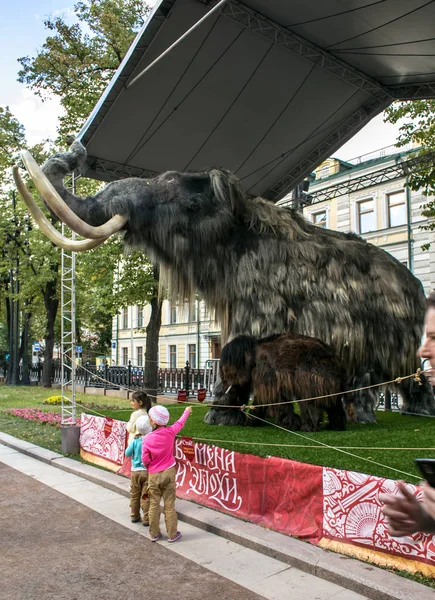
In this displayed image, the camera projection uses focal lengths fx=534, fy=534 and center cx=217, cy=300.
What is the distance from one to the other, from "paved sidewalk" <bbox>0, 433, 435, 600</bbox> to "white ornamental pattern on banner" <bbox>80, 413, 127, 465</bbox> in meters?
0.98

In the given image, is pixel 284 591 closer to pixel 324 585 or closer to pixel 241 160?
pixel 324 585

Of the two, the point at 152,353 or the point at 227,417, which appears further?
the point at 152,353

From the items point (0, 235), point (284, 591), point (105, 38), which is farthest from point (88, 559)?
point (0, 235)

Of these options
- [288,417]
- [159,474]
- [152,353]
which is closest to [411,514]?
[159,474]

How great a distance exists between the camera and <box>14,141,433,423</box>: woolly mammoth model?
745 cm

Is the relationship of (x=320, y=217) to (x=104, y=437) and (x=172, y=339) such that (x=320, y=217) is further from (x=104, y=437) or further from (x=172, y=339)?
(x=104, y=437)

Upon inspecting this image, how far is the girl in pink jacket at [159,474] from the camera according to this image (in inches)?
206

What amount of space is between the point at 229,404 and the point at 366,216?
70.3ft

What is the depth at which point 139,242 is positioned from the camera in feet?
24.9

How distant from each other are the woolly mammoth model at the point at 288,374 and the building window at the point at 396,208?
1981 centimetres

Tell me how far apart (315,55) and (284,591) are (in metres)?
10.3

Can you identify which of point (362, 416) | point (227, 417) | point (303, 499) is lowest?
point (303, 499)

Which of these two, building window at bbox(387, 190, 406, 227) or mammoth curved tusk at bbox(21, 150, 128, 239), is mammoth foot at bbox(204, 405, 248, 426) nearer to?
mammoth curved tusk at bbox(21, 150, 128, 239)

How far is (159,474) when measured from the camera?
5.28 metres
